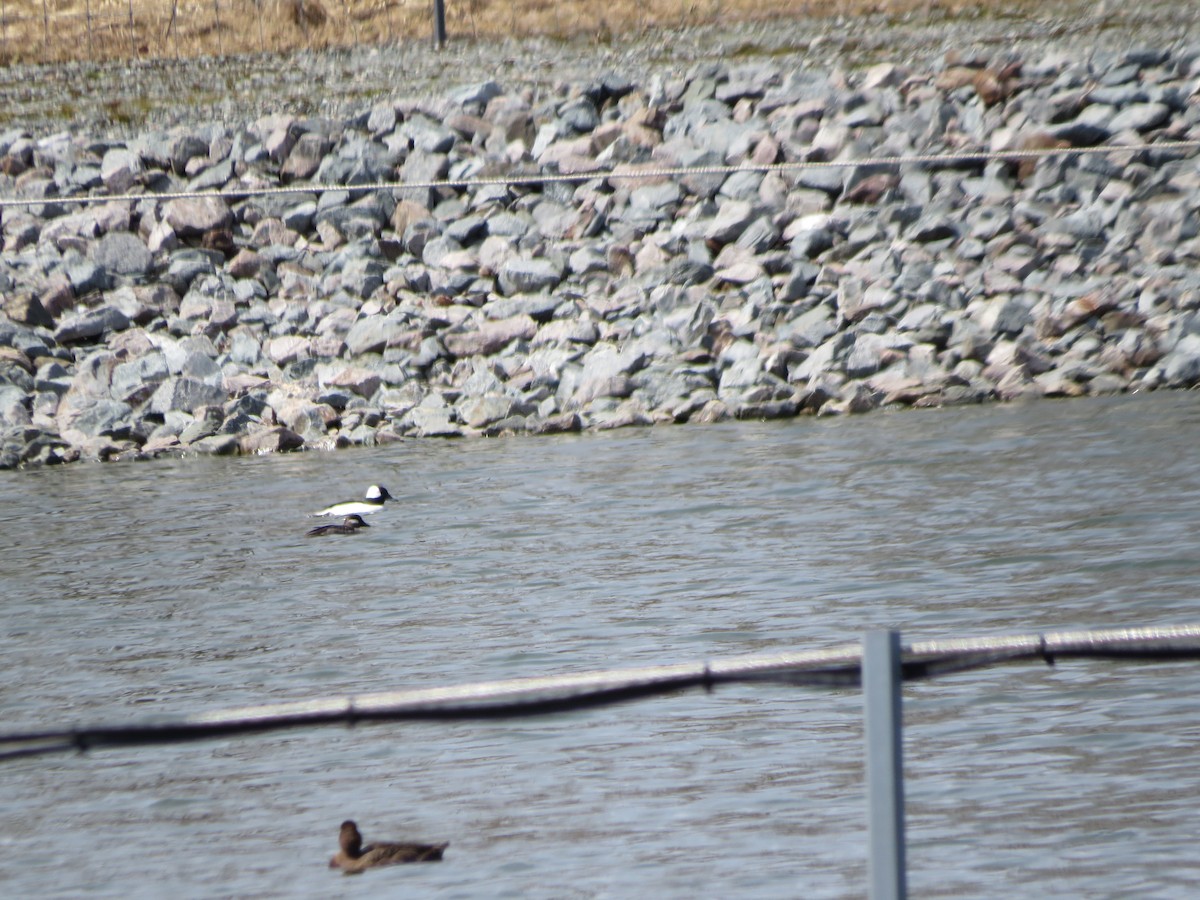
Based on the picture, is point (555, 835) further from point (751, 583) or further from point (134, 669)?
point (751, 583)

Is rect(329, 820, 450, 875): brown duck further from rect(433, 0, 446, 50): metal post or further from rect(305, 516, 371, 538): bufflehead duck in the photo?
rect(433, 0, 446, 50): metal post

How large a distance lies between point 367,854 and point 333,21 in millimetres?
25610

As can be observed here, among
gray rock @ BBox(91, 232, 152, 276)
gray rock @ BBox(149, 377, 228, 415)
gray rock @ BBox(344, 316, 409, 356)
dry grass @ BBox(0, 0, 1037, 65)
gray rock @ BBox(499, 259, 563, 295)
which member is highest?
dry grass @ BBox(0, 0, 1037, 65)

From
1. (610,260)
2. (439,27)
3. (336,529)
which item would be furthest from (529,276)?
(439,27)

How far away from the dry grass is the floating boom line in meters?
23.2

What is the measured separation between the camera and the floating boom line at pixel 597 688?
2.62m

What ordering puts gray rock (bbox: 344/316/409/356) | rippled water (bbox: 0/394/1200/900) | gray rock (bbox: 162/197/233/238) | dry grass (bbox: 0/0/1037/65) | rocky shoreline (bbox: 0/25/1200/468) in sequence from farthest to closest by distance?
dry grass (bbox: 0/0/1037/65) → gray rock (bbox: 162/197/233/238) → gray rock (bbox: 344/316/409/356) → rocky shoreline (bbox: 0/25/1200/468) → rippled water (bbox: 0/394/1200/900)

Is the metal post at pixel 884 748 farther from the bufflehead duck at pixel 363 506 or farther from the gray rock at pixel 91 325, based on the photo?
the gray rock at pixel 91 325

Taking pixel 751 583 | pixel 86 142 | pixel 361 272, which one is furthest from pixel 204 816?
pixel 86 142

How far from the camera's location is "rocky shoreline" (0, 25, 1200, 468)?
18.2m

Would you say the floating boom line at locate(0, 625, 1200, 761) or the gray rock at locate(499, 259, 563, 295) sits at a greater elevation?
the gray rock at locate(499, 259, 563, 295)

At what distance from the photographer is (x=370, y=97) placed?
24.1 meters

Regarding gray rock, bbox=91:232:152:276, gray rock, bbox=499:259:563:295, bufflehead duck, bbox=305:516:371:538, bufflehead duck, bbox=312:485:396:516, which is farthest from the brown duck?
gray rock, bbox=91:232:152:276

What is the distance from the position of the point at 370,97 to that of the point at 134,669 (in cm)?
1638
